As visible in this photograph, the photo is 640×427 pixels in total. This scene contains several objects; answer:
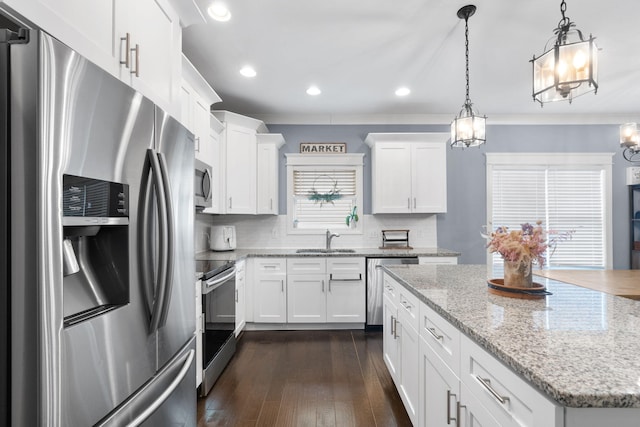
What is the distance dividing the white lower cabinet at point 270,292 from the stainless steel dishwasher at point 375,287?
0.96 m

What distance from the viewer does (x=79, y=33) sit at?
107cm

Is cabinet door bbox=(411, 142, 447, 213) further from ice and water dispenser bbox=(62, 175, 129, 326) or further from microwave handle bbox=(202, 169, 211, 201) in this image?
ice and water dispenser bbox=(62, 175, 129, 326)

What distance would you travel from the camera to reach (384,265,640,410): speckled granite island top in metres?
0.75

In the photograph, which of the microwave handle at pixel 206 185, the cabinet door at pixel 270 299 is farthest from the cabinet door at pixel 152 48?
the cabinet door at pixel 270 299

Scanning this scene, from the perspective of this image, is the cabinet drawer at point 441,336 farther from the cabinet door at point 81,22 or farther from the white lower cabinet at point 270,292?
the white lower cabinet at point 270,292

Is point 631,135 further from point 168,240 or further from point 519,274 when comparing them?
point 168,240

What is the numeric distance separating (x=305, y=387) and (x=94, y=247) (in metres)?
1.99

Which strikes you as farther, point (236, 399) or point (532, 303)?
point (236, 399)

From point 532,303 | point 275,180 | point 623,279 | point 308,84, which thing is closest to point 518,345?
point 532,303

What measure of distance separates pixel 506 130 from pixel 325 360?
3.84m

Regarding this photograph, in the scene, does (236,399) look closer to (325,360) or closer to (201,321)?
(201,321)

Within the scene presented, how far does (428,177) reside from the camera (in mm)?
4152

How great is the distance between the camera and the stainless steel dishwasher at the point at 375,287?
374 cm

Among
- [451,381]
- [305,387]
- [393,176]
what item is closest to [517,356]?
[451,381]
